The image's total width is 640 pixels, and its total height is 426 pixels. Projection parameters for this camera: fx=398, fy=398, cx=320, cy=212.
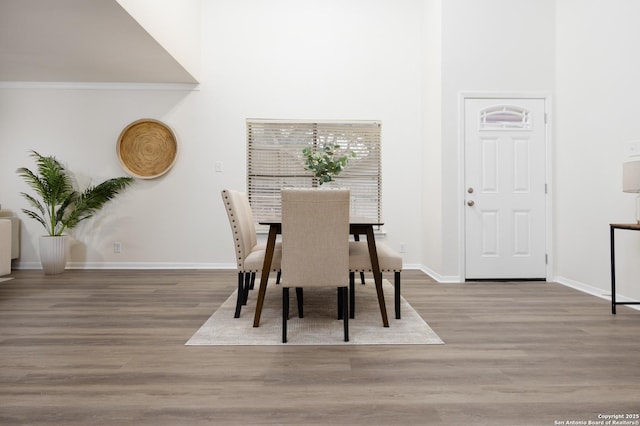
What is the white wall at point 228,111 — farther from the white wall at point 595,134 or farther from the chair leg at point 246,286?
the chair leg at point 246,286

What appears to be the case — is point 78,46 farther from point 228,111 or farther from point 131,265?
point 131,265

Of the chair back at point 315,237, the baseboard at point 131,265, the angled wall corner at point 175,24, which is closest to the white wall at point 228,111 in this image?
the baseboard at point 131,265

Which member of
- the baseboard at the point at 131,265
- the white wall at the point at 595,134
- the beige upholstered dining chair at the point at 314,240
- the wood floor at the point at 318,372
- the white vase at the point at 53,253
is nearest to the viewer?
the wood floor at the point at 318,372

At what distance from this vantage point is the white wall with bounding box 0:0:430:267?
495 cm

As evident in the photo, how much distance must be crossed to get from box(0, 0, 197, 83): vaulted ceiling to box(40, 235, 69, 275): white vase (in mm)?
1908

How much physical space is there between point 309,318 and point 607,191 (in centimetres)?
276

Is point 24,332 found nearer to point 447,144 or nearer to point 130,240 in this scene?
point 130,240

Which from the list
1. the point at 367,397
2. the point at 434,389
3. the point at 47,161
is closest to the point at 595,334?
the point at 434,389

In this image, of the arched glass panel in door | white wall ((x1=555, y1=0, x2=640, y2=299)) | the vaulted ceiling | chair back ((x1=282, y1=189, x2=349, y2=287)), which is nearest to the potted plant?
the vaulted ceiling

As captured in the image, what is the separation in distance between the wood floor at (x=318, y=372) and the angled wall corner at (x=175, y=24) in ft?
7.85

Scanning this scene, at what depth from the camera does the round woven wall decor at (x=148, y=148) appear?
4.94 meters

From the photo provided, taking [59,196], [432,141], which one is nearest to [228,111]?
[59,196]

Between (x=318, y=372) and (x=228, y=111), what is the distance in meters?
3.86

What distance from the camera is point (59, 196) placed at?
4633 mm
